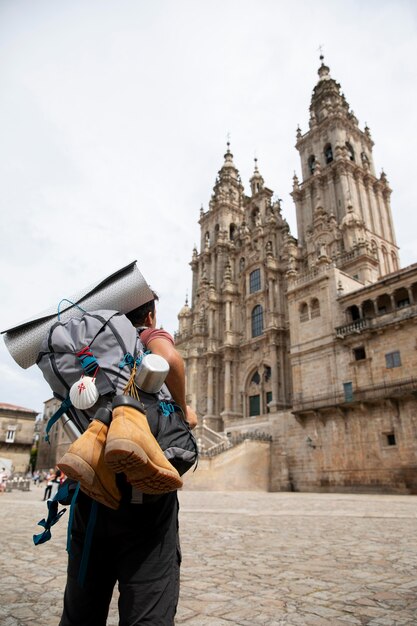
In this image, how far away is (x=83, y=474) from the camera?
154 cm

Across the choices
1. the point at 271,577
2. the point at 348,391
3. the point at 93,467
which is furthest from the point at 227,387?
the point at 93,467

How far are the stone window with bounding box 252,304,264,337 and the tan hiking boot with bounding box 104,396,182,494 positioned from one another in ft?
120

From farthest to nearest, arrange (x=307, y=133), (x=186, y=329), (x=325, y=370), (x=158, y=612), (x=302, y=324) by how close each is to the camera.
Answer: (x=186, y=329) → (x=307, y=133) → (x=302, y=324) → (x=325, y=370) → (x=158, y=612)

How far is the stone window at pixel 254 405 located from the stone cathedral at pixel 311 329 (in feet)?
0.41

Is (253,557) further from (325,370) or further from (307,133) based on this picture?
(307,133)

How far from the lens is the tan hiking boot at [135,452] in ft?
4.85

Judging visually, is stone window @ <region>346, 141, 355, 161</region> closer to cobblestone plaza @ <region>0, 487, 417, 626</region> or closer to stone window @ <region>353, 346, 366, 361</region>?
stone window @ <region>353, 346, 366, 361</region>

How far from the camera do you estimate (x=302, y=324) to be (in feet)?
93.5

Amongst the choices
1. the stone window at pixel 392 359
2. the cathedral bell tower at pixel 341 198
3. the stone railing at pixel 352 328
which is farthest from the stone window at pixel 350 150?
the stone window at pixel 392 359

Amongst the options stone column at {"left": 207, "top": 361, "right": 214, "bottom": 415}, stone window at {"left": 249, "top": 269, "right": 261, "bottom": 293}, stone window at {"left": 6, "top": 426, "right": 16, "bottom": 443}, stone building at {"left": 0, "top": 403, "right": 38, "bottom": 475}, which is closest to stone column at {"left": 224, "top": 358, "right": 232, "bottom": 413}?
stone column at {"left": 207, "top": 361, "right": 214, "bottom": 415}

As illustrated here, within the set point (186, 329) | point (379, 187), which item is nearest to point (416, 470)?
point (379, 187)

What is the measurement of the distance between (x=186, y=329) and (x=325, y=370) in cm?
2343

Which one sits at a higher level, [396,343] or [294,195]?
[294,195]

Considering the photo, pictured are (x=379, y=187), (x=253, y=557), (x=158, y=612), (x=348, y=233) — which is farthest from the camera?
(x=379, y=187)
